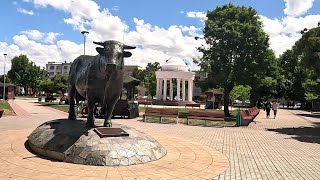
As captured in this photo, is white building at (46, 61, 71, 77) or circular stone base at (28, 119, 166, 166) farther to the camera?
white building at (46, 61, 71, 77)

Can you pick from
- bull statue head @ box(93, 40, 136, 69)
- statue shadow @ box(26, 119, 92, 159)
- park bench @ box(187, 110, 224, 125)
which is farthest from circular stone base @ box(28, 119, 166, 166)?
park bench @ box(187, 110, 224, 125)

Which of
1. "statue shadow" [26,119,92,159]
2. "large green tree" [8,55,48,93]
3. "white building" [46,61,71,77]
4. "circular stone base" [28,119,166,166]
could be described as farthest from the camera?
"white building" [46,61,71,77]

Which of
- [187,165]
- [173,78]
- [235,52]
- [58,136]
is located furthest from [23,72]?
[187,165]

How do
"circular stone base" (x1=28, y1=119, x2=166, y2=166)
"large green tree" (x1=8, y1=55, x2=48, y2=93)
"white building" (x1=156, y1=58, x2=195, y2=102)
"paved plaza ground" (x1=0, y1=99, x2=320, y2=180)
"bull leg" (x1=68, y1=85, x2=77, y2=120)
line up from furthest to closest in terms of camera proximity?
"large green tree" (x1=8, y1=55, x2=48, y2=93) → "white building" (x1=156, y1=58, x2=195, y2=102) → "bull leg" (x1=68, y1=85, x2=77, y2=120) → "circular stone base" (x1=28, y1=119, x2=166, y2=166) → "paved plaza ground" (x1=0, y1=99, x2=320, y2=180)

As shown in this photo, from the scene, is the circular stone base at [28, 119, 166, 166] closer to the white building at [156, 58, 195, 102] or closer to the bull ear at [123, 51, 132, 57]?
the bull ear at [123, 51, 132, 57]

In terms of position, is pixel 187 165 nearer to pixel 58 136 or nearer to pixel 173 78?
pixel 58 136

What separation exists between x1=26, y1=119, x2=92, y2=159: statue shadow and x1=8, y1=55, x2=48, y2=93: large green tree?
7389cm

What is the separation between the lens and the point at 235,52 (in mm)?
26328

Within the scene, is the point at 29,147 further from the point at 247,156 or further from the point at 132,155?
the point at 247,156

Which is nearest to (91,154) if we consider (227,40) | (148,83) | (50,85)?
(227,40)

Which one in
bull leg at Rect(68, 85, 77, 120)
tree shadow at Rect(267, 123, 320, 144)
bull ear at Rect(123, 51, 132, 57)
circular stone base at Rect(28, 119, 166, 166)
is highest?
bull ear at Rect(123, 51, 132, 57)

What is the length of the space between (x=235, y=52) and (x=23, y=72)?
64802mm

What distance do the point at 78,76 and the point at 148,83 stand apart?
63.2 m

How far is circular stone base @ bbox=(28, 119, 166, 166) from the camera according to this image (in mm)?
7566
